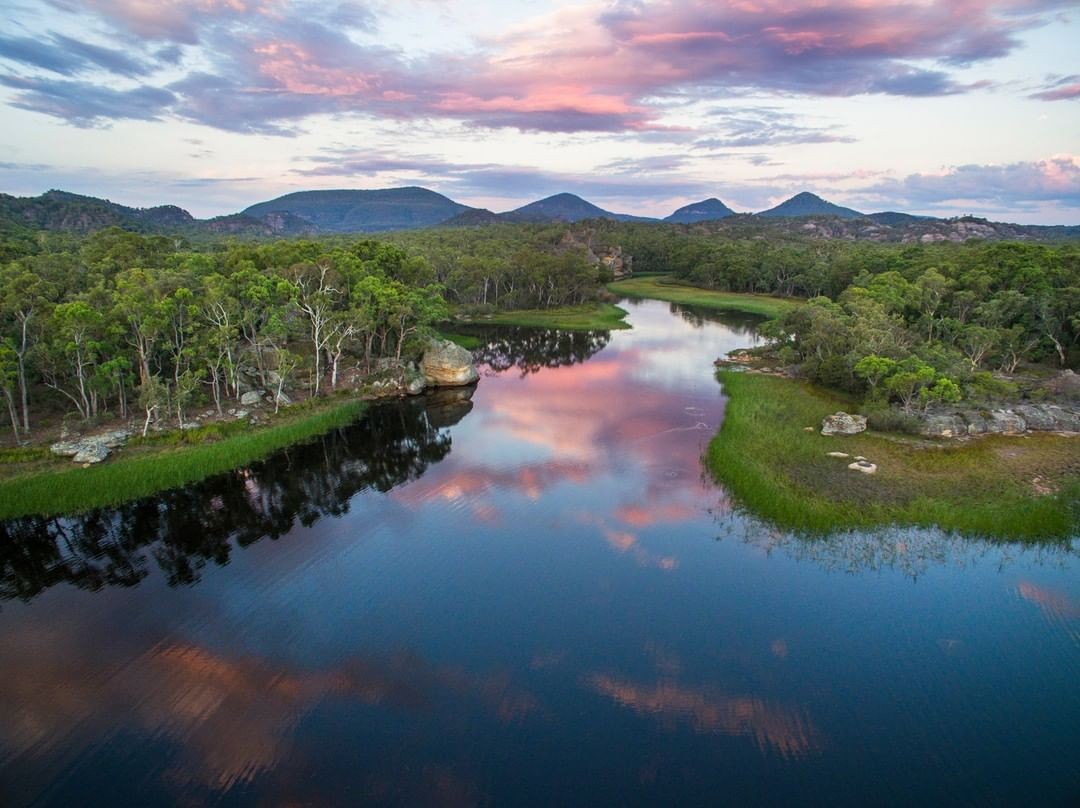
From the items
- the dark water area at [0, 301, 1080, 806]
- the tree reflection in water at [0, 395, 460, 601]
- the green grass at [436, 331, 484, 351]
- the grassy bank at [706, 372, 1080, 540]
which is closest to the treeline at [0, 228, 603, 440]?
the tree reflection in water at [0, 395, 460, 601]

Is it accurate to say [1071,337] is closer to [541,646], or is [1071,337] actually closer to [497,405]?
[497,405]

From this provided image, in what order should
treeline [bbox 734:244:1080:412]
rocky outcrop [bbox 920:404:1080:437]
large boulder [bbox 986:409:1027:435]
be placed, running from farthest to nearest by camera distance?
treeline [bbox 734:244:1080:412], large boulder [bbox 986:409:1027:435], rocky outcrop [bbox 920:404:1080:437]

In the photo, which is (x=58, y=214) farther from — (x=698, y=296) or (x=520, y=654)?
(x=520, y=654)

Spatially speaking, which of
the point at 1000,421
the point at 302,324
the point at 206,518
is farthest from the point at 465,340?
the point at 1000,421

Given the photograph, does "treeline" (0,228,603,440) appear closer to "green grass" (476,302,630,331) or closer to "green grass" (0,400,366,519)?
"green grass" (0,400,366,519)

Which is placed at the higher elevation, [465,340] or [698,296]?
[698,296]
